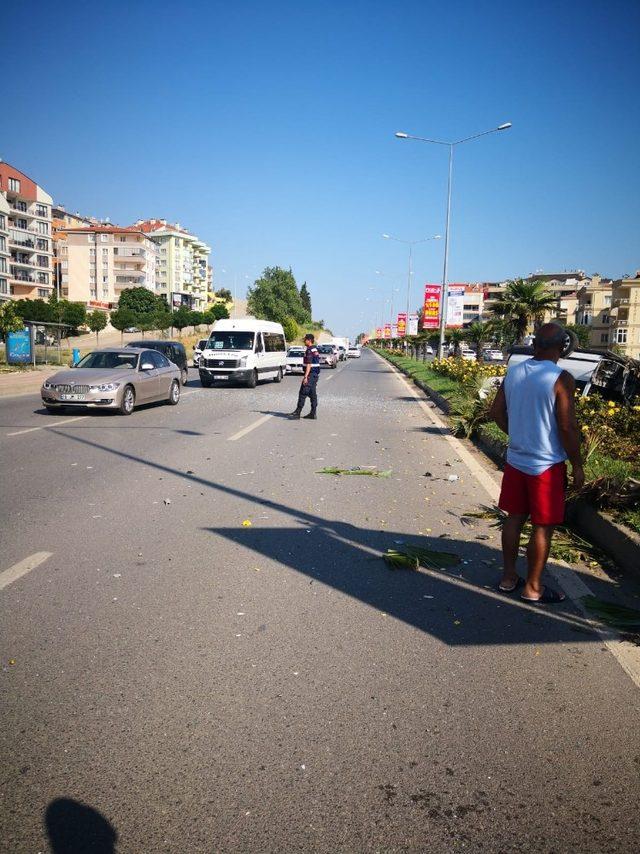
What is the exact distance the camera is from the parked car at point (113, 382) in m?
14.5

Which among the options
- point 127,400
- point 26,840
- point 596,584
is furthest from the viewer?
point 127,400

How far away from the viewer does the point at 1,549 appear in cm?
544

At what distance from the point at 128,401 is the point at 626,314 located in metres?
103

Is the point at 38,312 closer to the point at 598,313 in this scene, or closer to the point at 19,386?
the point at 19,386

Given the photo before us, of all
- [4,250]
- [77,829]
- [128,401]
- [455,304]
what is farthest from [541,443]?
[4,250]

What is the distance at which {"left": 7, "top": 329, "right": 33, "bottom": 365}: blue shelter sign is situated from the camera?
31.7 meters

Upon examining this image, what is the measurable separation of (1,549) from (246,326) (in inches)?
826

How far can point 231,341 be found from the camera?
25203 mm

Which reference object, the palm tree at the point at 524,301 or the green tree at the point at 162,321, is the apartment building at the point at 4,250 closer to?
the green tree at the point at 162,321

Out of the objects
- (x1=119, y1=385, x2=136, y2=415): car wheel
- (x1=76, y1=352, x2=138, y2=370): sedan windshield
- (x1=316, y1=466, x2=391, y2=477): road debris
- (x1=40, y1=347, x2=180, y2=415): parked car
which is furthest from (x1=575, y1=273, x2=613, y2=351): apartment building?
(x1=316, y1=466, x2=391, y2=477): road debris

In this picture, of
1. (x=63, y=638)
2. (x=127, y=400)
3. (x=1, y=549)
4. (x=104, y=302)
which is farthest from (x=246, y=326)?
(x=104, y=302)

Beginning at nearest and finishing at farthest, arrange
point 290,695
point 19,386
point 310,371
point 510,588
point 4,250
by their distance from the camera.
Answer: point 290,695 → point 510,588 → point 310,371 → point 19,386 → point 4,250


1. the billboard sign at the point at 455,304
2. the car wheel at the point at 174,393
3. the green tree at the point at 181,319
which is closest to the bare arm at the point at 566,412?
the car wheel at the point at 174,393

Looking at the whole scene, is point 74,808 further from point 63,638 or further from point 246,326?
point 246,326
